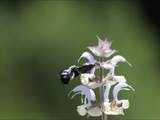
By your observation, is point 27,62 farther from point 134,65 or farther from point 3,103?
point 134,65

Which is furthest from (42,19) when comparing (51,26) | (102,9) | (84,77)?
(84,77)

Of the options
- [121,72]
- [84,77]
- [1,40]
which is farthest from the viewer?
[1,40]

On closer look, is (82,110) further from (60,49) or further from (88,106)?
(60,49)

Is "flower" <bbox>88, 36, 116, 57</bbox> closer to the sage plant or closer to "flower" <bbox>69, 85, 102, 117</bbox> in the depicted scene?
the sage plant

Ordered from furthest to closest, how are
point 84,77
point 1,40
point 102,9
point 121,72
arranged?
1. point 102,9
2. point 1,40
3. point 121,72
4. point 84,77

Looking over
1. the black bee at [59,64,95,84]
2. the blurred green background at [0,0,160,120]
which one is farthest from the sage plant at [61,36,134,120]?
the blurred green background at [0,0,160,120]

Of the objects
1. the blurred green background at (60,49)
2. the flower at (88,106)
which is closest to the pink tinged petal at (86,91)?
the flower at (88,106)

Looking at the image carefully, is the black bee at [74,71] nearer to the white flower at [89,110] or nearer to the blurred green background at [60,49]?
the white flower at [89,110]

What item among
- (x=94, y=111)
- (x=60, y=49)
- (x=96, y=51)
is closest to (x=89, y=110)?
(x=94, y=111)
